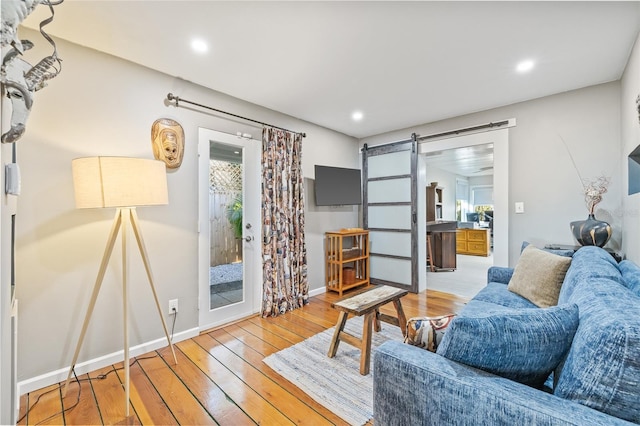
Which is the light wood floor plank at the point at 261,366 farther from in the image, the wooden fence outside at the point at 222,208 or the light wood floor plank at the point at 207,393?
the wooden fence outside at the point at 222,208

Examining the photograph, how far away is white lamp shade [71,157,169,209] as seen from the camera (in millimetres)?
1785

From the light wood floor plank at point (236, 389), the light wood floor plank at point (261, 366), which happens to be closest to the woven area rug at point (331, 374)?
the light wood floor plank at point (261, 366)

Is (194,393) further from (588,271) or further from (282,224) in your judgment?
(588,271)

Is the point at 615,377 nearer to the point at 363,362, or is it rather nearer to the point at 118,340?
the point at 363,362

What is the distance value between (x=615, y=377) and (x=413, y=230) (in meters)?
3.43

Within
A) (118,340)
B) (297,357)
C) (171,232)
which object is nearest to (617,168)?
(297,357)

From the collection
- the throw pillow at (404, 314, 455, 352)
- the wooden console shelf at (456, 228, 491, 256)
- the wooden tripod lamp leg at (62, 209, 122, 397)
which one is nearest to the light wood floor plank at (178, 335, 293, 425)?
the wooden tripod lamp leg at (62, 209, 122, 397)

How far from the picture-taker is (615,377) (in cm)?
77

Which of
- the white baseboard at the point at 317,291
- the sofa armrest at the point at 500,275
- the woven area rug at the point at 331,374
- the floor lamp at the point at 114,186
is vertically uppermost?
the floor lamp at the point at 114,186

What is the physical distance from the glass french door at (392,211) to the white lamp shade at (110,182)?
3.39m

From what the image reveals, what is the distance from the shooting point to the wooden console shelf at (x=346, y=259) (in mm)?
4066

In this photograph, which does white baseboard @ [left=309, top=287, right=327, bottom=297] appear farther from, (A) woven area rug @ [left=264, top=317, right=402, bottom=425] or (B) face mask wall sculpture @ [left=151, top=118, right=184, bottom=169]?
(B) face mask wall sculpture @ [left=151, top=118, right=184, bottom=169]

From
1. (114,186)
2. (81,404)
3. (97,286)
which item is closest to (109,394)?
(81,404)

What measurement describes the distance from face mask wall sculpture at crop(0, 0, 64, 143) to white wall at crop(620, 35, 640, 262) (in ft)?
10.7
